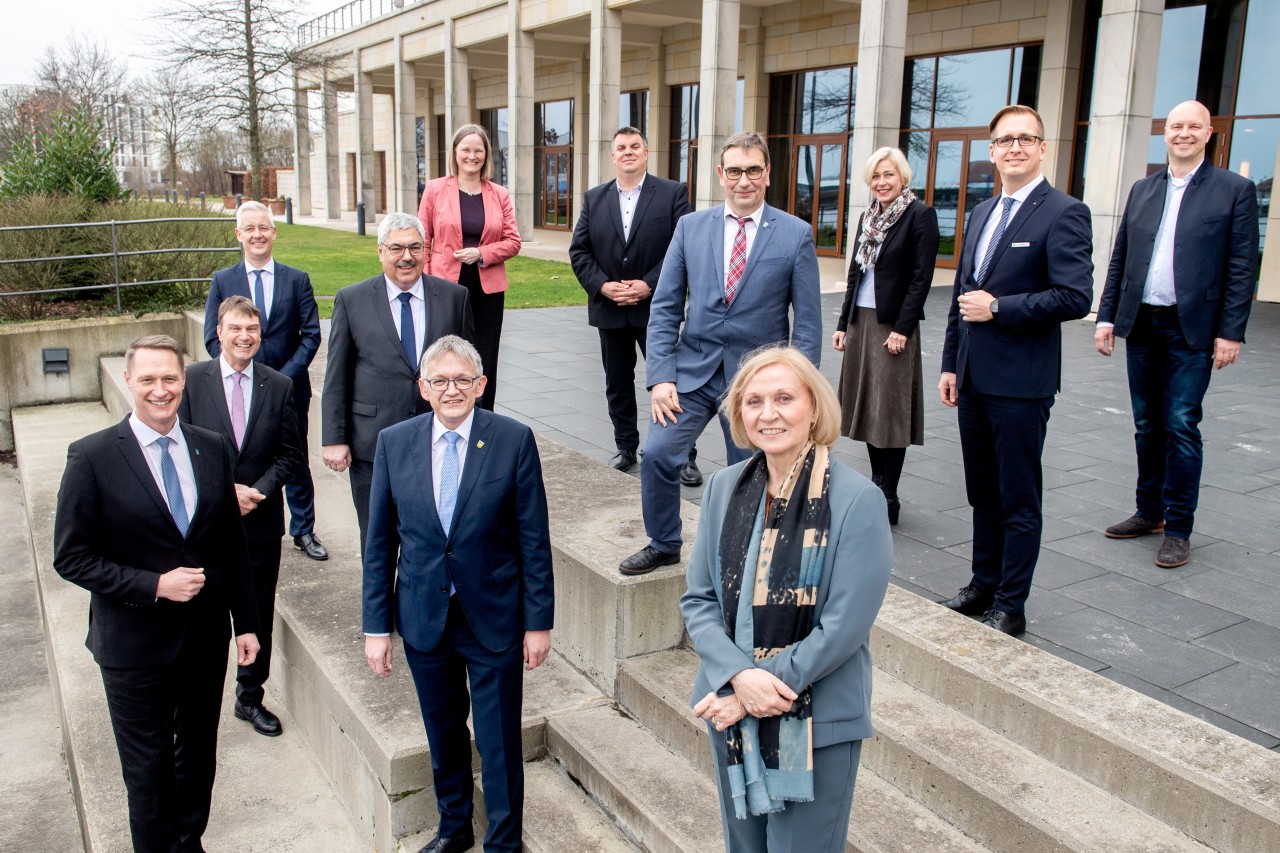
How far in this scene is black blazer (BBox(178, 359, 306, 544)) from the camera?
4.52 meters

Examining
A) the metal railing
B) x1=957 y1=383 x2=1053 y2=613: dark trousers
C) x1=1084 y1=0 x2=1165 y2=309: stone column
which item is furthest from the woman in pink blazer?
x1=1084 y1=0 x2=1165 y2=309: stone column

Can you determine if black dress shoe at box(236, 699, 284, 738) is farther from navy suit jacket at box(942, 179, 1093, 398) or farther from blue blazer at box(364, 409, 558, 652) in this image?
navy suit jacket at box(942, 179, 1093, 398)

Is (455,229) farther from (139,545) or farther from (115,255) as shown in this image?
(115,255)

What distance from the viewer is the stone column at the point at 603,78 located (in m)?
22.2

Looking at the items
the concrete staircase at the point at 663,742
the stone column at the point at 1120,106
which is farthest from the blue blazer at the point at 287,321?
the stone column at the point at 1120,106

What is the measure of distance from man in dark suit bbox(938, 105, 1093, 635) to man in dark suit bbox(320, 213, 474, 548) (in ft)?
7.41

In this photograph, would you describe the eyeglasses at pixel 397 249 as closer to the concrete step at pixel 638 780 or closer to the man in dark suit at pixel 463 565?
the man in dark suit at pixel 463 565

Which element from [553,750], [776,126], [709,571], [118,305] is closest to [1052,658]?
[709,571]

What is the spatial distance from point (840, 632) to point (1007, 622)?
78.2 inches

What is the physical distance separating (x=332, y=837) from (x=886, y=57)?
13887 mm

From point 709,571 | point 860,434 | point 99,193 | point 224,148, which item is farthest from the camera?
point 224,148

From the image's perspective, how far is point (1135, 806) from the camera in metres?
2.89

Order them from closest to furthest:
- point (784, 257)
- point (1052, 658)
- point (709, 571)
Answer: point (709, 571) → point (1052, 658) → point (784, 257)

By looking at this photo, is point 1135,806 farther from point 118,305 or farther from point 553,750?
point 118,305
